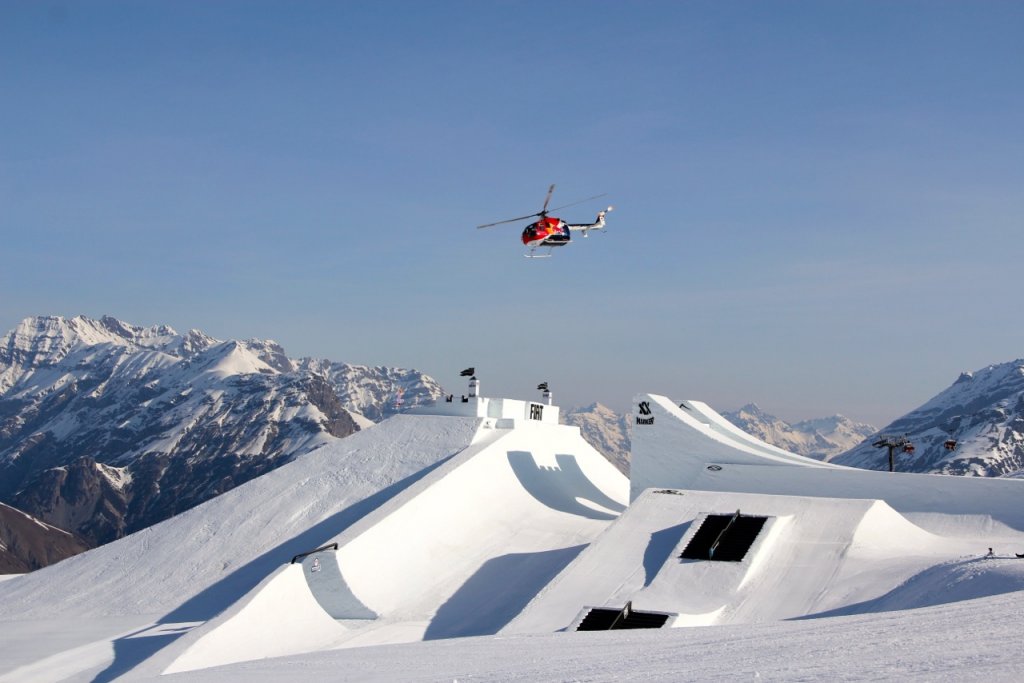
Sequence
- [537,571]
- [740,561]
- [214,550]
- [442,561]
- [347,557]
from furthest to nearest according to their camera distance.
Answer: [214,550]
[442,561]
[537,571]
[347,557]
[740,561]

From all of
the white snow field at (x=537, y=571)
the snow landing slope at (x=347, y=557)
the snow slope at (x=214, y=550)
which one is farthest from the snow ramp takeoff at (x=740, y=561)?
the snow slope at (x=214, y=550)

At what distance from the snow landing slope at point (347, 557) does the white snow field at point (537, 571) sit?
100 millimetres

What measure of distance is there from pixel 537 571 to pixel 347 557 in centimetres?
612

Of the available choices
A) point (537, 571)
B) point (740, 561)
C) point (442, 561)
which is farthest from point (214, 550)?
point (740, 561)

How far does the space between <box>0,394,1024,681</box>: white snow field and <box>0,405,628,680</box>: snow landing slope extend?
100mm

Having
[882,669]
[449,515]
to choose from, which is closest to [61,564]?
[449,515]

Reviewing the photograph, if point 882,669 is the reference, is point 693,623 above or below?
below

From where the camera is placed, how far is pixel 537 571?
37.3 m

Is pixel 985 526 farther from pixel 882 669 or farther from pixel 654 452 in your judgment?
pixel 882 669

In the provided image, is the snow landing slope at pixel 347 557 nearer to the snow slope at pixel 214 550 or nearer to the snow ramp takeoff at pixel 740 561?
the snow slope at pixel 214 550

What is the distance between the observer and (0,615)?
40.6 meters

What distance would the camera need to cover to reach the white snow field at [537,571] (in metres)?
18.9

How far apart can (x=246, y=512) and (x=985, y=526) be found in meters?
26.5

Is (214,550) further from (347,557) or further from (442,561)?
(442,561)
